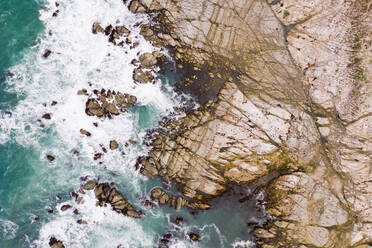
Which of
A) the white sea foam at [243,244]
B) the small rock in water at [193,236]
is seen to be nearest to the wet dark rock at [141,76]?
the small rock in water at [193,236]

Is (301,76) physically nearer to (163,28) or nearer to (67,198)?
(163,28)

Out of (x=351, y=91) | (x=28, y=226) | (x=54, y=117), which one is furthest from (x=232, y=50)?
(x=28, y=226)

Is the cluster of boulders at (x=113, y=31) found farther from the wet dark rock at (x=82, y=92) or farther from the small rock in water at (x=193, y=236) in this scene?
the small rock in water at (x=193, y=236)

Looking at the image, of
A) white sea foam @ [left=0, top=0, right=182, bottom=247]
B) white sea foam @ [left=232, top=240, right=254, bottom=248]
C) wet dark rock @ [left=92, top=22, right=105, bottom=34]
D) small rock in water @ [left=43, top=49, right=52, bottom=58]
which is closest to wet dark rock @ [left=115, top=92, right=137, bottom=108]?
white sea foam @ [left=0, top=0, right=182, bottom=247]

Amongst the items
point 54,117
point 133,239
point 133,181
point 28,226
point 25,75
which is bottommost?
point 28,226

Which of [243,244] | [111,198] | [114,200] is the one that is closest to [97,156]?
[111,198]

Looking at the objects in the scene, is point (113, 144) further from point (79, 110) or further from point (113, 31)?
point (113, 31)
